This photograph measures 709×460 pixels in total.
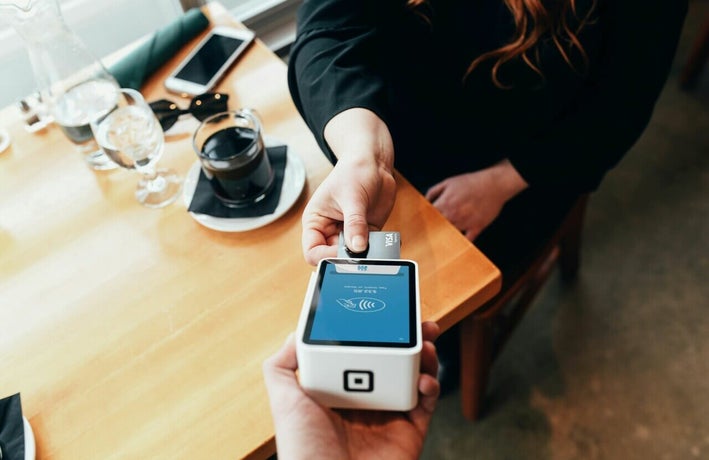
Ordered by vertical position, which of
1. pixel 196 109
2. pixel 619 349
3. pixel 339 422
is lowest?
pixel 619 349

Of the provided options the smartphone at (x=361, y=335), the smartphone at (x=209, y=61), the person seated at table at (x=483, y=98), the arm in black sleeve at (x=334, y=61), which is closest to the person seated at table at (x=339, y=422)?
the smartphone at (x=361, y=335)

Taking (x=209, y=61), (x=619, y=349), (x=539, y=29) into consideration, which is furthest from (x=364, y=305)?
(x=619, y=349)

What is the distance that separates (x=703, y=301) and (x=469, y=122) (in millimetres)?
909

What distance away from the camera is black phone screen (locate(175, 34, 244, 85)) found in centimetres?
94

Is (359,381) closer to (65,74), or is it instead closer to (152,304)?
(152,304)

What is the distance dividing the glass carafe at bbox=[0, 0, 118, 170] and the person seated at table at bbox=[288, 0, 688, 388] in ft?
1.00

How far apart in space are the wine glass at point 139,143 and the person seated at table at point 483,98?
0.69 feet

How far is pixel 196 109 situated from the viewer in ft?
2.84

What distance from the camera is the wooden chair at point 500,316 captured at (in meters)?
0.94

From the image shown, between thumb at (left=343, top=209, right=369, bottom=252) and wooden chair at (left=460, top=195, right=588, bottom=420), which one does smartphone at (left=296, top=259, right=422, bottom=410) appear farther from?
wooden chair at (left=460, top=195, right=588, bottom=420)

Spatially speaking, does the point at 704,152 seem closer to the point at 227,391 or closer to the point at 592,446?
the point at 592,446

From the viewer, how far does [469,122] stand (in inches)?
34.6

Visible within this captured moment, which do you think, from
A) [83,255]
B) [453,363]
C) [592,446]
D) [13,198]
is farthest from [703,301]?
[13,198]

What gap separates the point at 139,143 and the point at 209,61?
266 millimetres
